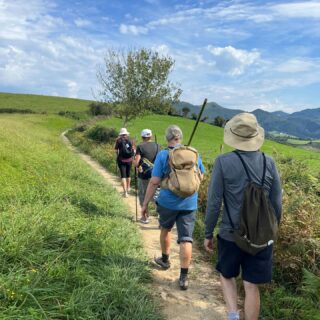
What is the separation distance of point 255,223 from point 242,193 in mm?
329

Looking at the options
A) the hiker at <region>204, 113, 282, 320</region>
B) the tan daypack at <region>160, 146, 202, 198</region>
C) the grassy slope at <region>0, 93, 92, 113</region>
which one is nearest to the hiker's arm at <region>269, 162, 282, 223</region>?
the hiker at <region>204, 113, 282, 320</region>

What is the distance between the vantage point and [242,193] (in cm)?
398

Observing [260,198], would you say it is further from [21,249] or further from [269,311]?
[21,249]

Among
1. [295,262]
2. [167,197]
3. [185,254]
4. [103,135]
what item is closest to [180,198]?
[167,197]

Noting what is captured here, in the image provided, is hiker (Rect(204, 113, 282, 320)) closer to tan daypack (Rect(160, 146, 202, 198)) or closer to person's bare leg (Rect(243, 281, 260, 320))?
person's bare leg (Rect(243, 281, 260, 320))

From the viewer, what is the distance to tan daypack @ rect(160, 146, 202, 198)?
5504mm

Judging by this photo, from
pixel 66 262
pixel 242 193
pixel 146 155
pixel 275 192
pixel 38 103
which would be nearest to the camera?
pixel 242 193

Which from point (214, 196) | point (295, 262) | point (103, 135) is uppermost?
point (214, 196)

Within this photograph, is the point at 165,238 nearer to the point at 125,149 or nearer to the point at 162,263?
the point at 162,263

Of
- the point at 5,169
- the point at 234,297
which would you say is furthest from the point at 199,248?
the point at 5,169

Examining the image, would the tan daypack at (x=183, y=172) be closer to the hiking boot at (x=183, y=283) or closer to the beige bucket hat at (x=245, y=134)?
the hiking boot at (x=183, y=283)

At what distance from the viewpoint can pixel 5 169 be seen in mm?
10102

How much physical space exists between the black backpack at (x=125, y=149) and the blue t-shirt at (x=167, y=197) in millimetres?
5731

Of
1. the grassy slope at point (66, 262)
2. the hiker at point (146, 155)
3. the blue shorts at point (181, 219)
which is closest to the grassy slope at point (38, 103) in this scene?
the hiker at point (146, 155)
